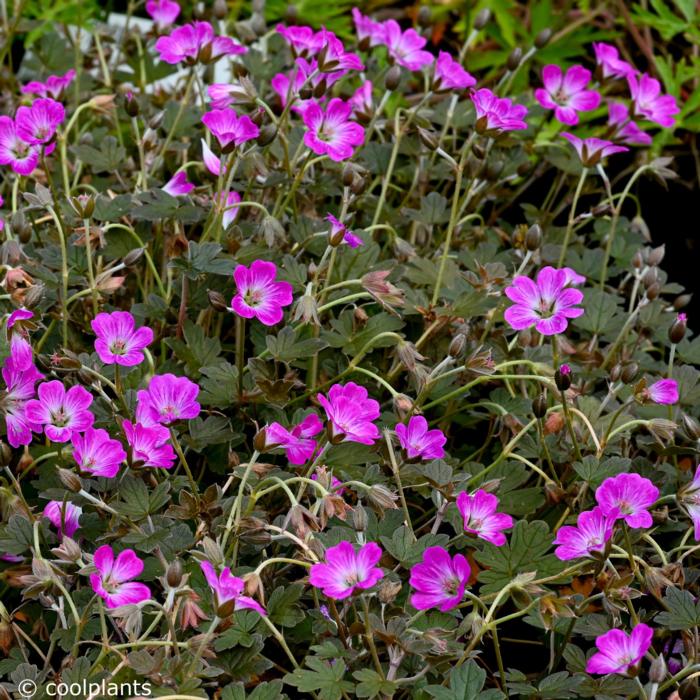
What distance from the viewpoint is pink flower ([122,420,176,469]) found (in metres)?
1.33

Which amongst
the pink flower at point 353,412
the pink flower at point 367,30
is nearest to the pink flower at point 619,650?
the pink flower at point 353,412

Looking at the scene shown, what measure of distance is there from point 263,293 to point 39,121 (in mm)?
440

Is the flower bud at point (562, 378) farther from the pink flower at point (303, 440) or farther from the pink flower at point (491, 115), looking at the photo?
the pink flower at point (491, 115)

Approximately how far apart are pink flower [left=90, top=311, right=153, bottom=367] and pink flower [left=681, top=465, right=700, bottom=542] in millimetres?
737

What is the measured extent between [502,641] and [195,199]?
0.83m

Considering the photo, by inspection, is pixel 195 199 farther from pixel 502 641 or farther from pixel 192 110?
pixel 502 641

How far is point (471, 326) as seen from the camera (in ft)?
5.68

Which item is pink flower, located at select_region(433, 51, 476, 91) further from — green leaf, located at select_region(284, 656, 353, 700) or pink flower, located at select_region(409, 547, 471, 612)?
green leaf, located at select_region(284, 656, 353, 700)

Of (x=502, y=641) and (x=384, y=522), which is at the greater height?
(x=384, y=522)

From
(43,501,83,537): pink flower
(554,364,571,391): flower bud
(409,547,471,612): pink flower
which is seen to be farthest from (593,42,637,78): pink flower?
(43,501,83,537): pink flower

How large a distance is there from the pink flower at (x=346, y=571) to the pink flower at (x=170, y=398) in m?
0.31

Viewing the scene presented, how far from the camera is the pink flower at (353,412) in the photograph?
52.4 inches

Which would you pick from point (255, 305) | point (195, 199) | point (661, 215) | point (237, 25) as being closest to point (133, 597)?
point (255, 305)

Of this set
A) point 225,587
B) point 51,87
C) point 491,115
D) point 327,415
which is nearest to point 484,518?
point 327,415
